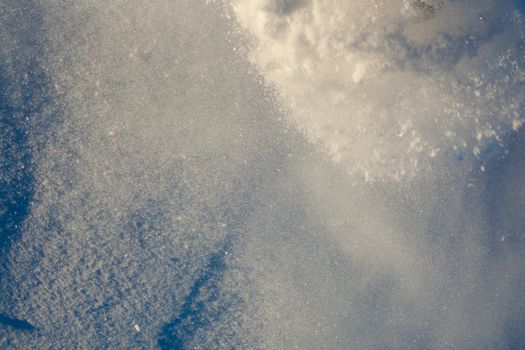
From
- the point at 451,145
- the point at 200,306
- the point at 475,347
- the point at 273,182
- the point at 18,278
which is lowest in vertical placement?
the point at 18,278

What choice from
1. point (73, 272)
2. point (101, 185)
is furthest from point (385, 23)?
point (73, 272)

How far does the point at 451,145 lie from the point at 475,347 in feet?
5.21

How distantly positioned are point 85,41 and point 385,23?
2097mm

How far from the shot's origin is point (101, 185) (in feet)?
8.14

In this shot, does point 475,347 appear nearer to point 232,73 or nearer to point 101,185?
point 232,73

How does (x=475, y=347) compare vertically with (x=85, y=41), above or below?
above

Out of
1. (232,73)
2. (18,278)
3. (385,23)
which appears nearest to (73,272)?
(18,278)

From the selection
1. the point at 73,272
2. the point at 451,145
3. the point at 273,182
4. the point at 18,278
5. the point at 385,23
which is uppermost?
the point at 385,23

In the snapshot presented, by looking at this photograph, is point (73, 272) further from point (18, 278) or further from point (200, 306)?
point (200, 306)

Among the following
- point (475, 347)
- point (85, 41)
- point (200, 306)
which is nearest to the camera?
point (85, 41)

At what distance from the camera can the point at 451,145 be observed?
8.76 ft

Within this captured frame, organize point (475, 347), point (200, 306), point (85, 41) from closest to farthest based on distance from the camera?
point (85, 41), point (200, 306), point (475, 347)

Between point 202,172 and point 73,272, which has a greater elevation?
point 202,172

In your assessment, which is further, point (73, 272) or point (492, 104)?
point (492, 104)
